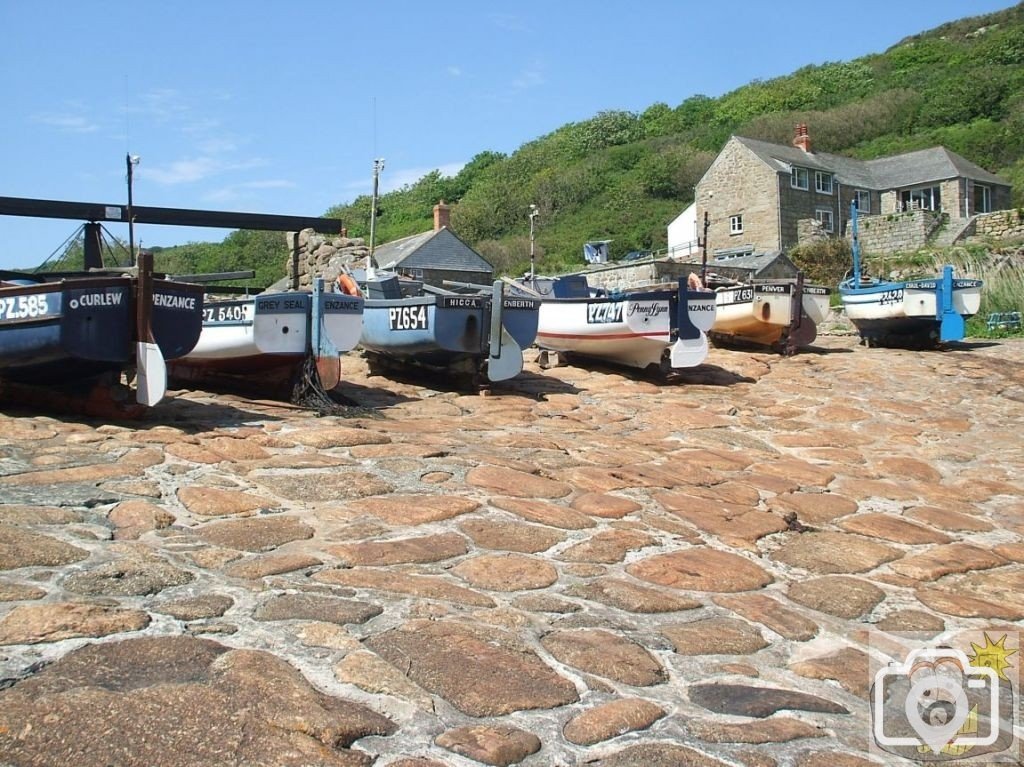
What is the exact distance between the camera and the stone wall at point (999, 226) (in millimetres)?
31219

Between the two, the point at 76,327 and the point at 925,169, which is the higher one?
the point at 925,169

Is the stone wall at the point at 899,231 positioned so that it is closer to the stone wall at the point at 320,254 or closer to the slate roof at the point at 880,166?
the slate roof at the point at 880,166

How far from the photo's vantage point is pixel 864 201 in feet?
138

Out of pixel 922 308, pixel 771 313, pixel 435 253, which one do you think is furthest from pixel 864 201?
pixel 771 313

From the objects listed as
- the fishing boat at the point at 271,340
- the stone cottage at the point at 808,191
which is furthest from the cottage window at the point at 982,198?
the fishing boat at the point at 271,340

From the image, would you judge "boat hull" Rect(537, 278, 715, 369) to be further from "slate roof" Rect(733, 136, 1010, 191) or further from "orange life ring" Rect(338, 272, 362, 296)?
"slate roof" Rect(733, 136, 1010, 191)

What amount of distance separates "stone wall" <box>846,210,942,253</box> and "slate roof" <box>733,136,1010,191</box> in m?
4.33

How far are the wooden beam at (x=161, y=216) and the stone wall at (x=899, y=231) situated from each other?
22574 millimetres

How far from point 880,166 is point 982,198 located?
16.6 feet

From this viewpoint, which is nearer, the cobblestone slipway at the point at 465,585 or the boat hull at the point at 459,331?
the cobblestone slipway at the point at 465,585

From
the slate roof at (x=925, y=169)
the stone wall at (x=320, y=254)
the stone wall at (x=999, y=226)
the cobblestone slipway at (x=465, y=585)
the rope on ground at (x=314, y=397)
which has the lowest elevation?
the cobblestone slipway at (x=465, y=585)

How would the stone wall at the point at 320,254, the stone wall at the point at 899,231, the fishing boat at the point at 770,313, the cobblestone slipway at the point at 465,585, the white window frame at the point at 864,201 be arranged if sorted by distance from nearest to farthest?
the cobblestone slipway at the point at 465,585
the fishing boat at the point at 770,313
the stone wall at the point at 320,254
the stone wall at the point at 899,231
the white window frame at the point at 864,201

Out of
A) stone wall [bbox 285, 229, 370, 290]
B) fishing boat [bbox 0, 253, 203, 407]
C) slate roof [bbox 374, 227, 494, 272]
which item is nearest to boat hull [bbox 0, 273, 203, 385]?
fishing boat [bbox 0, 253, 203, 407]

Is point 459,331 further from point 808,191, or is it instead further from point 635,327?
point 808,191
